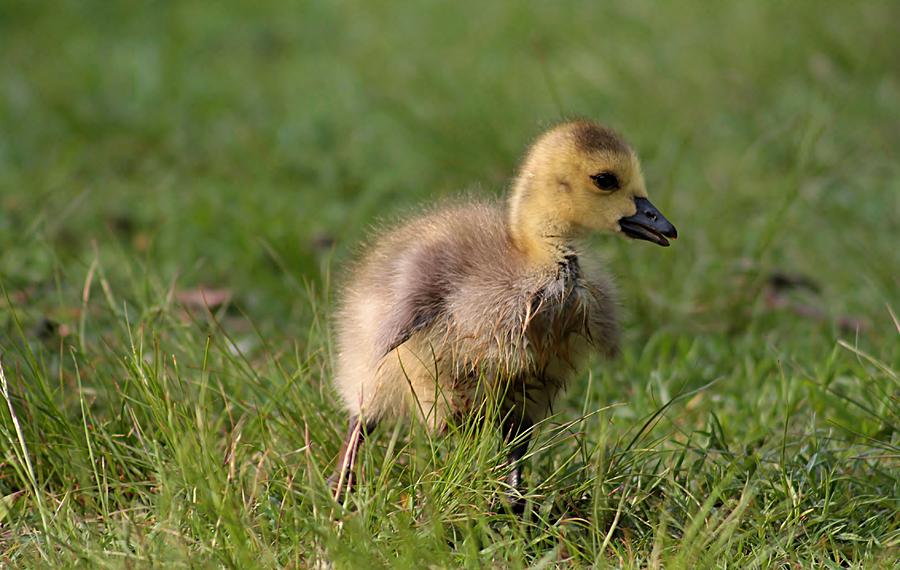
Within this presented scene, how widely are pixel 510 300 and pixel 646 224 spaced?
0.40 metres

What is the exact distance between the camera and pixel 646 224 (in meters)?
2.99

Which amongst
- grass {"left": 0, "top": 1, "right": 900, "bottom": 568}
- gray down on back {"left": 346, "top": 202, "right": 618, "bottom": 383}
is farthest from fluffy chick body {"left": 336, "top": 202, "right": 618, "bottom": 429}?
grass {"left": 0, "top": 1, "right": 900, "bottom": 568}

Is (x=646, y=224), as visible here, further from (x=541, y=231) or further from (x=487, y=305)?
(x=487, y=305)

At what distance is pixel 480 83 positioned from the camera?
21.7ft

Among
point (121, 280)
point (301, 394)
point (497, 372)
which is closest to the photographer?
point (497, 372)

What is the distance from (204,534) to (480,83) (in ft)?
14.3

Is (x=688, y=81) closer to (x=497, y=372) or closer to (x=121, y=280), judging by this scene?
(x=121, y=280)

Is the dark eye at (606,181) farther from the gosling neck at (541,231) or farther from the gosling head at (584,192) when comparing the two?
the gosling neck at (541,231)

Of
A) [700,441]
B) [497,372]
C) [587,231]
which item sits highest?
[587,231]

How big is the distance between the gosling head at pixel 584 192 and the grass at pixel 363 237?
17.9 inches

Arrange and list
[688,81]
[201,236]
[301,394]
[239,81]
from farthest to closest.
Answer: [239,81]
[688,81]
[201,236]
[301,394]

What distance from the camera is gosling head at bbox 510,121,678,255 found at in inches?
116

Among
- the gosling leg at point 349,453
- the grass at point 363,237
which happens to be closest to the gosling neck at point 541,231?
the grass at point 363,237

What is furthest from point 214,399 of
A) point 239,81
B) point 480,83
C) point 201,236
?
point 239,81
